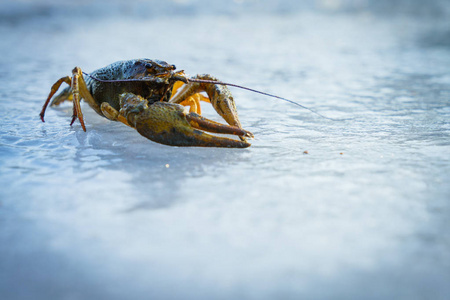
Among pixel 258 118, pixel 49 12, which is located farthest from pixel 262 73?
pixel 49 12

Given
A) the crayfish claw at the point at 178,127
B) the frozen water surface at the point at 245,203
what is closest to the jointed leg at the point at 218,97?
the frozen water surface at the point at 245,203

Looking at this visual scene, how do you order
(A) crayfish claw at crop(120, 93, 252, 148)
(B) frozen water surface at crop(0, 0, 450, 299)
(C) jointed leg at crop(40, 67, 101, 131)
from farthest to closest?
(C) jointed leg at crop(40, 67, 101, 131) → (A) crayfish claw at crop(120, 93, 252, 148) → (B) frozen water surface at crop(0, 0, 450, 299)

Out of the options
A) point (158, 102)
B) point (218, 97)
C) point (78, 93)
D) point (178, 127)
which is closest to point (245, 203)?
point (178, 127)

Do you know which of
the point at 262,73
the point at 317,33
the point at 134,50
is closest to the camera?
the point at 262,73

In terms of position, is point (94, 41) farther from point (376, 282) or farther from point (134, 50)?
point (376, 282)

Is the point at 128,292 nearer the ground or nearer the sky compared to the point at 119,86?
nearer the ground

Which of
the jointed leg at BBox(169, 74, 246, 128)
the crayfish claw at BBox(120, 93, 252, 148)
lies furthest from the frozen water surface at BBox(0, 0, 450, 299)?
the jointed leg at BBox(169, 74, 246, 128)

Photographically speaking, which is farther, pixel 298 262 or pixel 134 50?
pixel 134 50

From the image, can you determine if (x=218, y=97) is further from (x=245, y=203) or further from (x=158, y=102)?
(x=245, y=203)

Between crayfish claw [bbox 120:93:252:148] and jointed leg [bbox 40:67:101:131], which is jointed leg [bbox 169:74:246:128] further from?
jointed leg [bbox 40:67:101:131]
